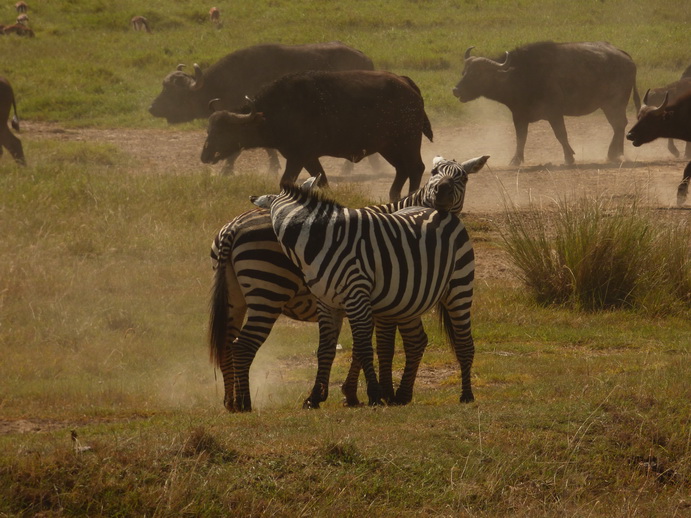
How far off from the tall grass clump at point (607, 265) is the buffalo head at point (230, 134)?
6.04 meters

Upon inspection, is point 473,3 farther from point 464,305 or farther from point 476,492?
point 476,492

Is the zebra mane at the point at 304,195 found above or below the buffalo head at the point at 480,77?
above

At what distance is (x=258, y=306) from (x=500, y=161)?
15468 mm

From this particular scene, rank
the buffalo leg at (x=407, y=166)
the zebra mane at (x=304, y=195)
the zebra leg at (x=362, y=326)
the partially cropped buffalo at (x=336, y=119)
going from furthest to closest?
the buffalo leg at (x=407, y=166) < the partially cropped buffalo at (x=336, y=119) < the zebra mane at (x=304, y=195) < the zebra leg at (x=362, y=326)

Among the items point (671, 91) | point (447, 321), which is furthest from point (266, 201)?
point (671, 91)

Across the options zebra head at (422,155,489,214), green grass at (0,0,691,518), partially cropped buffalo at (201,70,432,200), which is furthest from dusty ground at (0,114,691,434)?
zebra head at (422,155,489,214)

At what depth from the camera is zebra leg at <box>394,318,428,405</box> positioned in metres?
8.37

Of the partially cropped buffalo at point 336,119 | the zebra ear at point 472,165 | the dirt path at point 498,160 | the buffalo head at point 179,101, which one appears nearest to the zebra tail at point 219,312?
the zebra ear at point 472,165

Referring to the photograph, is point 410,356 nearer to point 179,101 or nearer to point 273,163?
point 273,163

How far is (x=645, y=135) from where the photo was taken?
1905 cm

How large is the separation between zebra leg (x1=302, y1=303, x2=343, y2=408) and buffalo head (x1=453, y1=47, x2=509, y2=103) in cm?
1642

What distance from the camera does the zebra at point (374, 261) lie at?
771 centimetres

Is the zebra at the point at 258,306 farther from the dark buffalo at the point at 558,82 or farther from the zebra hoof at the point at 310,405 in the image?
the dark buffalo at the point at 558,82

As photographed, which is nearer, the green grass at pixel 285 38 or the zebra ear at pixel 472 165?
the zebra ear at pixel 472 165
